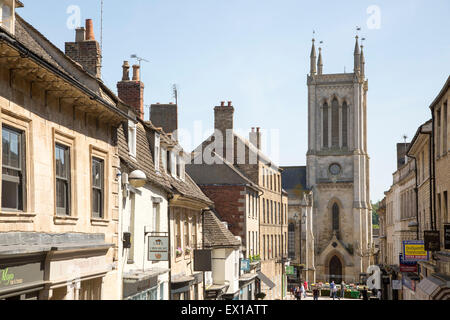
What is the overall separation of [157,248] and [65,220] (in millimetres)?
5821

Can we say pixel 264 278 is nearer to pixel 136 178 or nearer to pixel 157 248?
pixel 157 248

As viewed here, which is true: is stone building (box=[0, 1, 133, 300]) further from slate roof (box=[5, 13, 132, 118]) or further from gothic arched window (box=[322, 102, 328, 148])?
gothic arched window (box=[322, 102, 328, 148])

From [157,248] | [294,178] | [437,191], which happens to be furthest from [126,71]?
[294,178]

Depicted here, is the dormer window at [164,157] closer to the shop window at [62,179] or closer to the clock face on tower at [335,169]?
the shop window at [62,179]

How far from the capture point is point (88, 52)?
18.0 metres

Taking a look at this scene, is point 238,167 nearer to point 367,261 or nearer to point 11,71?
point 11,71

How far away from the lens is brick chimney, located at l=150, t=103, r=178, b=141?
102 ft

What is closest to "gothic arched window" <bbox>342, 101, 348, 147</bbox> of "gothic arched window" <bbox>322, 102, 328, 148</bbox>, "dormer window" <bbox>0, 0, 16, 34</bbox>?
"gothic arched window" <bbox>322, 102, 328, 148</bbox>

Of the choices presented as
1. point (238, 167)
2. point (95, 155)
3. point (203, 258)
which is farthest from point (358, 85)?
point (95, 155)

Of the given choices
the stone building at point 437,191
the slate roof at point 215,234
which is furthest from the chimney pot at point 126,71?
the stone building at point 437,191

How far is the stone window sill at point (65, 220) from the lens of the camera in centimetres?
1273

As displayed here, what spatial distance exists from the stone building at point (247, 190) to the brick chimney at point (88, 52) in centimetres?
2234
